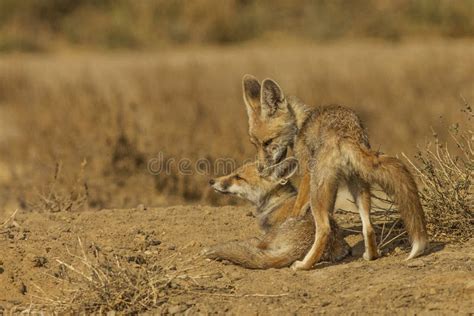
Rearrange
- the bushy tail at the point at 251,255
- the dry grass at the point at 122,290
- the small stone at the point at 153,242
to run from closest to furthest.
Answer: the dry grass at the point at 122,290 → the bushy tail at the point at 251,255 → the small stone at the point at 153,242

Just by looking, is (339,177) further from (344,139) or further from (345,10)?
(345,10)

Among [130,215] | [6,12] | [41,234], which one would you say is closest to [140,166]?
[130,215]

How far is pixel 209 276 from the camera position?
6.64 m

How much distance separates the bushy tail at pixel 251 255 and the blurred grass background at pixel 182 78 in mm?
2097

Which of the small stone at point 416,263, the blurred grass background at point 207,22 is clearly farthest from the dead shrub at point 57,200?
the blurred grass background at point 207,22

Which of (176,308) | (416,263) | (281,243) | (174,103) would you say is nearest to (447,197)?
(416,263)

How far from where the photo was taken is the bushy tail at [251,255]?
22.4ft

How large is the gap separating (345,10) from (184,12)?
146 inches

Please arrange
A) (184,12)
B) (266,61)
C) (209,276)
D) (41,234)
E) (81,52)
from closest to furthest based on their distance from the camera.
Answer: (209,276) < (41,234) < (266,61) < (81,52) < (184,12)

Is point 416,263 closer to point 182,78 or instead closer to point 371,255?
point 371,255

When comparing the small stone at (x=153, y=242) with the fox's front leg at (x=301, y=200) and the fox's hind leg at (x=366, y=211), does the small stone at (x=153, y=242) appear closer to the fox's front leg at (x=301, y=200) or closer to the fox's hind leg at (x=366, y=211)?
the fox's front leg at (x=301, y=200)

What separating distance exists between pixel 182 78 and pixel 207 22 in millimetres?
5560

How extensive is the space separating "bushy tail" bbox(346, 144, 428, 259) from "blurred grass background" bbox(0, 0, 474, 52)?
1317 cm

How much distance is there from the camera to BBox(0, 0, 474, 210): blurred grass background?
1172 cm
